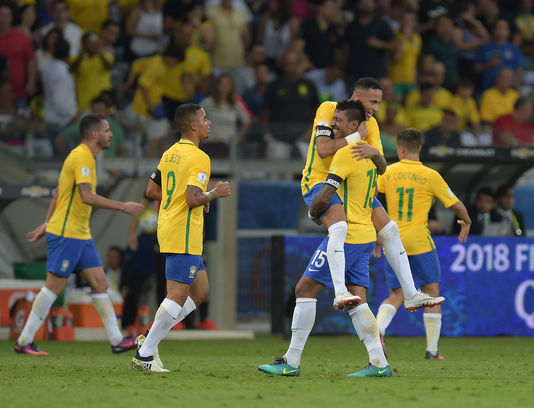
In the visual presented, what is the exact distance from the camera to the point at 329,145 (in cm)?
783

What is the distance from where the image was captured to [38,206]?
1552 cm

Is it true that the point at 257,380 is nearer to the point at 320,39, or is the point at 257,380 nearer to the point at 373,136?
the point at 373,136

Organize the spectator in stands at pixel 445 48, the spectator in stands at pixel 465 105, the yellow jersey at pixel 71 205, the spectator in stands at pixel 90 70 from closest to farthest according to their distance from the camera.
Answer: the yellow jersey at pixel 71 205 → the spectator in stands at pixel 90 70 → the spectator in stands at pixel 465 105 → the spectator in stands at pixel 445 48

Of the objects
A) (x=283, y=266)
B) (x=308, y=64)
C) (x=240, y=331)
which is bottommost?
(x=240, y=331)

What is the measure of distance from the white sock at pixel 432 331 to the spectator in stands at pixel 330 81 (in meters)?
8.17

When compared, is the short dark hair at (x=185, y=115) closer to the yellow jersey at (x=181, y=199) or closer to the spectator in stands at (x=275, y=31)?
the yellow jersey at (x=181, y=199)

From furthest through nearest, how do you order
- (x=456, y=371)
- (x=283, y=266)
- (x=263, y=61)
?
(x=263, y=61), (x=283, y=266), (x=456, y=371)

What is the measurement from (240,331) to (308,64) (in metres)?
5.87

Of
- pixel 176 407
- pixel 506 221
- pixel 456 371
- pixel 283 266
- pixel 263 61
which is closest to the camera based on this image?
pixel 176 407

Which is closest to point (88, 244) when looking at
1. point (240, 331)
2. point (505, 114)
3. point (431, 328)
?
point (431, 328)

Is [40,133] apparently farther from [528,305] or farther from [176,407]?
[176,407]

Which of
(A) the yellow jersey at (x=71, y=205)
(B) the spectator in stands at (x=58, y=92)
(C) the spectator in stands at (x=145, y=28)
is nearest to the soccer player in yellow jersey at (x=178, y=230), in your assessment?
(A) the yellow jersey at (x=71, y=205)

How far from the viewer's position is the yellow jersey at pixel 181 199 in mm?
8203

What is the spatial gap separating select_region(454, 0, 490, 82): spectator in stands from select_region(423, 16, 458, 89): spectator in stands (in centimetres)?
27
